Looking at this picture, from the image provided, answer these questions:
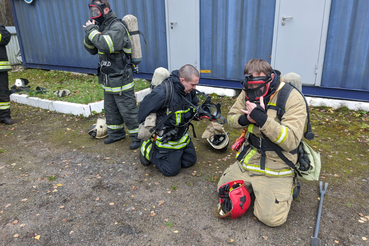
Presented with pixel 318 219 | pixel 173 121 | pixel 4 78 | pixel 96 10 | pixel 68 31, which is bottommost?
pixel 318 219

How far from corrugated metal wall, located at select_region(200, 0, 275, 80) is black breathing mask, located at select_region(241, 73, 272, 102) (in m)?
4.14

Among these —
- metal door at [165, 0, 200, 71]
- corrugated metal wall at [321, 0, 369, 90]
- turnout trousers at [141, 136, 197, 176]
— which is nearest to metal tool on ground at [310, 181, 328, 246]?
turnout trousers at [141, 136, 197, 176]

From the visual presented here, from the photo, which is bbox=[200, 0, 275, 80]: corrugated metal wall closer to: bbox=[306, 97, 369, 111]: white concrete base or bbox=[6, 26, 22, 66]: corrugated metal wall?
bbox=[306, 97, 369, 111]: white concrete base

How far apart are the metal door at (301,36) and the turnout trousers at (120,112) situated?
12.1ft

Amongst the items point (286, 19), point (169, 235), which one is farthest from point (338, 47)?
point (169, 235)

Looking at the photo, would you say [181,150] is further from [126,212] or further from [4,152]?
[4,152]

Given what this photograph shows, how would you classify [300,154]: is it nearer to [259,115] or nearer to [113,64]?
[259,115]

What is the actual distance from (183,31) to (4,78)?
4481 mm

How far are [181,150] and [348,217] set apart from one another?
7.27 ft

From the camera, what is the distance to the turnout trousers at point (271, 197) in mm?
2824

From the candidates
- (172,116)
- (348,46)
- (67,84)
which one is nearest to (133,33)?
(172,116)

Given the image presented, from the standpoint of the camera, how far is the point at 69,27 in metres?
9.68

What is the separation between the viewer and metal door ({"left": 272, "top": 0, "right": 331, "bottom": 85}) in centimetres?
572

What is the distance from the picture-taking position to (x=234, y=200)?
2.89 metres
